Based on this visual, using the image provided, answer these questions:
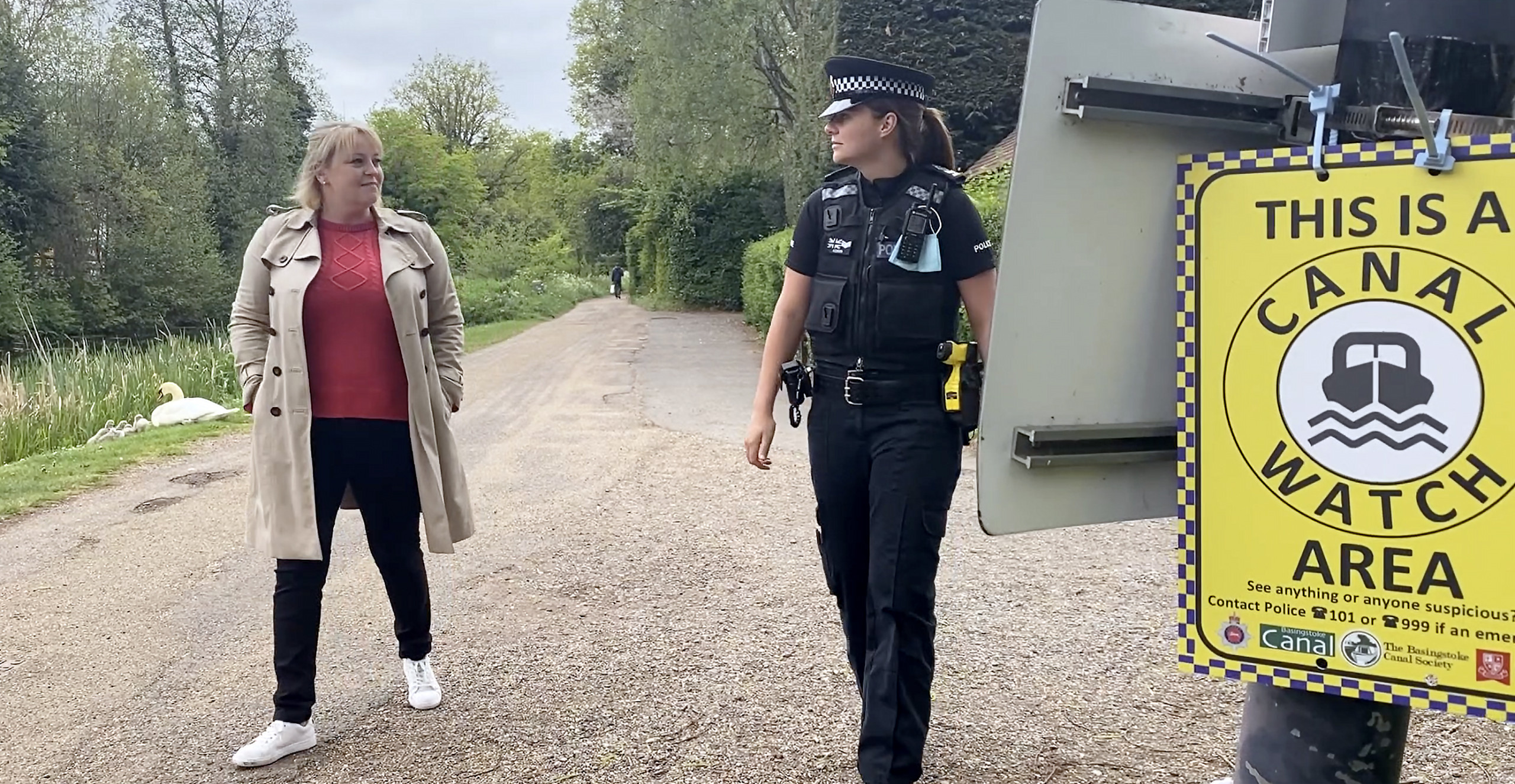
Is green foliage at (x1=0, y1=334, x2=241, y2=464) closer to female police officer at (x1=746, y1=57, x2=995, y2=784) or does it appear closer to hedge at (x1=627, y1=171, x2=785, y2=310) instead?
female police officer at (x1=746, y1=57, x2=995, y2=784)

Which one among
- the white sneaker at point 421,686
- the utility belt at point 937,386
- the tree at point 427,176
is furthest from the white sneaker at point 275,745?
the tree at point 427,176

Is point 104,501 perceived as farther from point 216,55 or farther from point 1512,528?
point 216,55

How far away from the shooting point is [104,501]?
775 cm

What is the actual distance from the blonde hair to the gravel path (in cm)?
172

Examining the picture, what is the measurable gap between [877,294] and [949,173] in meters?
0.41

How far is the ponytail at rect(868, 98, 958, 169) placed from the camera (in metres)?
2.96

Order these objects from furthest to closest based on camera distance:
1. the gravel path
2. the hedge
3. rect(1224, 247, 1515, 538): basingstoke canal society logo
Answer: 1. the hedge
2. the gravel path
3. rect(1224, 247, 1515, 538): basingstoke canal society logo

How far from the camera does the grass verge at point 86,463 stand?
7.79 metres

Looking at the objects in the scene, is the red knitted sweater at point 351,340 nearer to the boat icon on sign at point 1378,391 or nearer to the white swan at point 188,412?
the boat icon on sign at point 1378,391

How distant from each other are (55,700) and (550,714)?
1.85 meters

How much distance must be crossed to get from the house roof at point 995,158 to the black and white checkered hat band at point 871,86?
13844 mm

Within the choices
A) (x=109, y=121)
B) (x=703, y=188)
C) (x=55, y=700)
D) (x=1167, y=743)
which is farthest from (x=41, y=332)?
(x=1167, y=743)

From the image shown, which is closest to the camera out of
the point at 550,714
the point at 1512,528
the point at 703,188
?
the point at 1512,528

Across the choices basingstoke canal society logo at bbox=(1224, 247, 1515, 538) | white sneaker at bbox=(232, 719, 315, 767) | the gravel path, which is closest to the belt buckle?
the gravel path
